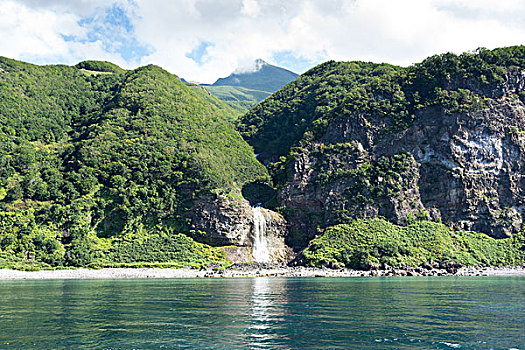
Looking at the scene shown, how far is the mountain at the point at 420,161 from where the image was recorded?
123438mm

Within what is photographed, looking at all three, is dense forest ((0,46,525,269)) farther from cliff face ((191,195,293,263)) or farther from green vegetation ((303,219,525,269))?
cliff face ((191,195,293,263))

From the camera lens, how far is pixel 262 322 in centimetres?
3031

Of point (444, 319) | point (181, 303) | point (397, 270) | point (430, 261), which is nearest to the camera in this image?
point (444, 319)

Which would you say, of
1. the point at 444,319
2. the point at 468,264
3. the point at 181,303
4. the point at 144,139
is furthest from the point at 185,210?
the point at 444,319

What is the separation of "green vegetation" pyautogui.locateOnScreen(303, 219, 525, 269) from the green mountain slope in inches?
1283

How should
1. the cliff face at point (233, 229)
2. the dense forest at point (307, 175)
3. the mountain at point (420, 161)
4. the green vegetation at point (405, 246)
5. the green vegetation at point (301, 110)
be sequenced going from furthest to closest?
the green vegetation at point (301, 110), the mountain at point (420, 161), the cliff face at point (233, 229), the dense forest at point (307, 175), the green vegetation at point (405, 246)

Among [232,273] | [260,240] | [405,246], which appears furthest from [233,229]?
[405,246]

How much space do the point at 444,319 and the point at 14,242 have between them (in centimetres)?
8935

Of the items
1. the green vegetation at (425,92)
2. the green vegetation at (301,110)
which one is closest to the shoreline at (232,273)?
the green vegetation at (425,92)

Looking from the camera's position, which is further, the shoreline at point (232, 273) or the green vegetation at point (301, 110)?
the green vegetation at point (301, 110)

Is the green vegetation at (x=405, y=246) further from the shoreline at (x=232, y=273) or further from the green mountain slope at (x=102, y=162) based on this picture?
the green mountain slope at (x=102, y=162)

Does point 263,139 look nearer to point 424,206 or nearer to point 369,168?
point 369,168

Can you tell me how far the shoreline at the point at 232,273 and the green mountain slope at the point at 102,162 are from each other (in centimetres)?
1013

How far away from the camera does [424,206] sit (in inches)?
4993
